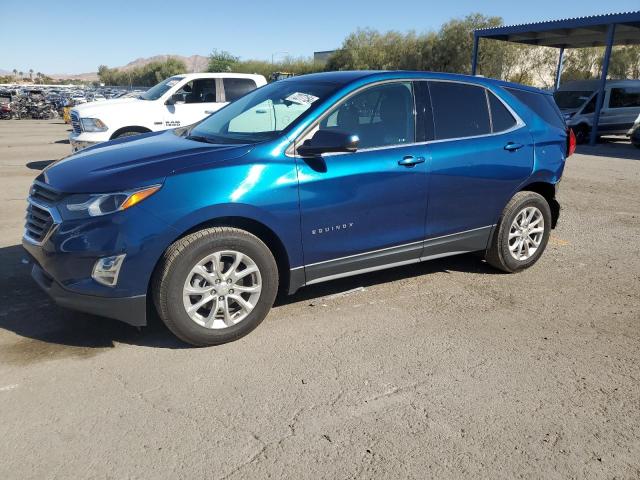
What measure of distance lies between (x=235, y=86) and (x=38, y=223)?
27.5 ft

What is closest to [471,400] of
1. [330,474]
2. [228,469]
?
[330,474]

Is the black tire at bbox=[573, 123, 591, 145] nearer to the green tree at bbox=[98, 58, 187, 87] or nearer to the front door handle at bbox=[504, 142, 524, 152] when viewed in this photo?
the front door handle at bbox=[504, 142, 524, 152]

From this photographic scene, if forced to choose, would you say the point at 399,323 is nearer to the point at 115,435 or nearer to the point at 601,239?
the point at 115,435

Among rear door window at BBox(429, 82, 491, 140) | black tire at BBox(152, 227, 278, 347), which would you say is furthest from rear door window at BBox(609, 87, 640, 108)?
black tire at BBox(152, 227, 278, 347)

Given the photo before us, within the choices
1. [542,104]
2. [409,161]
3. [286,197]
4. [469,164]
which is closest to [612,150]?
[542,104]

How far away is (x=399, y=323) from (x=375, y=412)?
4.02ft

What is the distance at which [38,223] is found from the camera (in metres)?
3.60

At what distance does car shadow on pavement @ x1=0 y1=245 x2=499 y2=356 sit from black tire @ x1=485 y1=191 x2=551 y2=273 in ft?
3.03

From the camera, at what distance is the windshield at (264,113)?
13.3 feet

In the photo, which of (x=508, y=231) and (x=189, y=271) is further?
(x=508, y=231)

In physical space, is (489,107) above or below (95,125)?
above

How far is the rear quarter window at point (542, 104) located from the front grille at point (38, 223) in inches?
162

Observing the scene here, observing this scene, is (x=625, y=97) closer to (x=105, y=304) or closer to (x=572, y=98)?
(x=572, y=98)

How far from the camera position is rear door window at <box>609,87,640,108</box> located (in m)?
18.7
